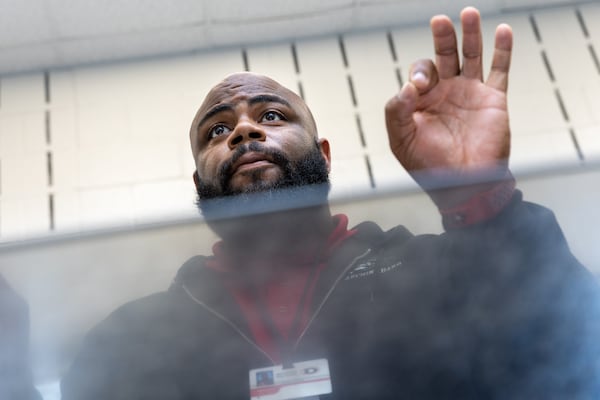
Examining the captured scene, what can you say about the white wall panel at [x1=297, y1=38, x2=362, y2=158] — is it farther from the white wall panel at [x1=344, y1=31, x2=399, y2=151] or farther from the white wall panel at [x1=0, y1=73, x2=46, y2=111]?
the white wall panel at [x1=0, y1=73, x2=46, y2=111]

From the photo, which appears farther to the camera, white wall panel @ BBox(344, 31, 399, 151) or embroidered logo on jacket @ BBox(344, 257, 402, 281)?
white wall panel @ BBox(344, 31, 399, 151)

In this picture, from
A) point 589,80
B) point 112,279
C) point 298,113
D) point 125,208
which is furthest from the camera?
point 589,80

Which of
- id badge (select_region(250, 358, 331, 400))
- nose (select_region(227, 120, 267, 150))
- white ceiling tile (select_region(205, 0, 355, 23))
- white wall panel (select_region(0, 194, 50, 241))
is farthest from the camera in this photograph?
white ceiling tile (select_region(205, 0, 355, 23))

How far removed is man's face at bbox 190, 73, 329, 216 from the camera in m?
1.08

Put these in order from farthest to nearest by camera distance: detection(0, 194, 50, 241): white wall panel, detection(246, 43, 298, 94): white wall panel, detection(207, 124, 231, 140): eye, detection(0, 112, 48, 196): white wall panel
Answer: detection(246, 43, 298, 94): white wall panel < detection(0, 112, 48, 196): white wall panel < detection(0, 194, 50, 241): white wall panel < detection(207, 124, 231, 140): eye

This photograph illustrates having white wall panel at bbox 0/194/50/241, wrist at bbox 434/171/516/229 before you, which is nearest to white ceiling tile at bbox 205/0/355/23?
white wall panel at bbox 0/194/50/241

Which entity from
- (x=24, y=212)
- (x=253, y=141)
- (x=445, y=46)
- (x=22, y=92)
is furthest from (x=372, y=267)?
(x=22, y=92)

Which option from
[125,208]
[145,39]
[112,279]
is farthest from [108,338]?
[145,39]

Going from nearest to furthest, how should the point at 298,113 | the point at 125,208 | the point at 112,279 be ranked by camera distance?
the point at 112,279 < the point at 298,113 < the point at 125,208

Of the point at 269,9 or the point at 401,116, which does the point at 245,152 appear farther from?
the point at 269,9

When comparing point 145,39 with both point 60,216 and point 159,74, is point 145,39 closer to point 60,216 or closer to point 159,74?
point 159,74

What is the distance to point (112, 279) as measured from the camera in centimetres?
35

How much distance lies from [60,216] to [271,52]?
93 centimetres

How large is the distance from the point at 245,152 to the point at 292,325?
797 millimetres
